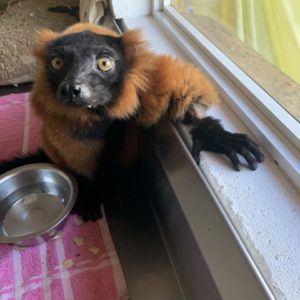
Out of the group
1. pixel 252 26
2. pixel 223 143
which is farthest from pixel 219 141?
pixel 252 26

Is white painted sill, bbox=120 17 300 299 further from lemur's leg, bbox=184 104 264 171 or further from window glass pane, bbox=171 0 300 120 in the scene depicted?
window glass pane, bbox=171 0 300 120

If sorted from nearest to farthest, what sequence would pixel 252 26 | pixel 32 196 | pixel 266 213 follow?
1. pixel 266 213
2. pixel 32 196
3. pixel 252 26

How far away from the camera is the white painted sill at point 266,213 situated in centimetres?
43

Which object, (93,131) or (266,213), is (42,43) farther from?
(266,213)

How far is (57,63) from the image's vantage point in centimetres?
56

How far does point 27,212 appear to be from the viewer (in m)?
0.77

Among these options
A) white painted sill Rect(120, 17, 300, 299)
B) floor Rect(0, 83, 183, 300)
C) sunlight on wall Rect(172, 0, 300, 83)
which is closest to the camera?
white painted sill Rect(120, 17, 300, 299)

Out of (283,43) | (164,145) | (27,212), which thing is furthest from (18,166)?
(283,43)

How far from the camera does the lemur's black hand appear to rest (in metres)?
0.56

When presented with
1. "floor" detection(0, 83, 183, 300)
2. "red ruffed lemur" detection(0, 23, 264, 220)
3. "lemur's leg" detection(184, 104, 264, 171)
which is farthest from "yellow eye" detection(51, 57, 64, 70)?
"floor" detection(0, 83, 183, 300)

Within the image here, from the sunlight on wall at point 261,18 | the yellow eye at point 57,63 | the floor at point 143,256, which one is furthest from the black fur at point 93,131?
the sunlight on wall at point 261,18

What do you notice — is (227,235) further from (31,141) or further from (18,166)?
(31,141)

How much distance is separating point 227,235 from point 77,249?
0.36m

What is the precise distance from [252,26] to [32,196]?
30.1 inches
